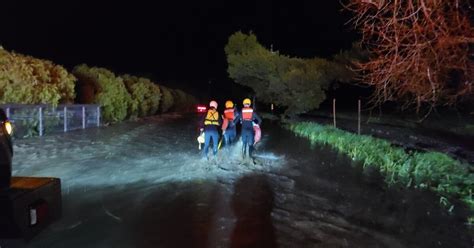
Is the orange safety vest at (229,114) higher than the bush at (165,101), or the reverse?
the bush at (165,101)

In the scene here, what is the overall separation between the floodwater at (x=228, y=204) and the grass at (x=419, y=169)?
0.59 metres

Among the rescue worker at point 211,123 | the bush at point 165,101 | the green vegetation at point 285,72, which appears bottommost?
the rescue worker at point 211,123

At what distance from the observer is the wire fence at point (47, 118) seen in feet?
57.0

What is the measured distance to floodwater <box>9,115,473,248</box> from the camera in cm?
672

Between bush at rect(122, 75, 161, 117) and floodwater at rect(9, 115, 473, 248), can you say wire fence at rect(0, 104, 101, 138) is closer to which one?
floodwater at rect(9, 115, 473, 248)

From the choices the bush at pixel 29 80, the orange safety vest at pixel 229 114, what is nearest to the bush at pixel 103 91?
the bush at pixel 29 80

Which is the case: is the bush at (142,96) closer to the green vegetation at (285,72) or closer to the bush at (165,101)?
the bush at (165,101)

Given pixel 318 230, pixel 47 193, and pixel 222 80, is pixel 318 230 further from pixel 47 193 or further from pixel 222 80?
pixel 222 80

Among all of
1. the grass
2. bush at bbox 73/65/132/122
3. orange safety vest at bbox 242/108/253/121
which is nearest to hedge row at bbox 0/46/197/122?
bush at bbox 73/65/132/122

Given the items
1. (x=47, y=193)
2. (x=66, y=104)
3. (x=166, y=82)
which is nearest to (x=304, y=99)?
(x=66, y=104)

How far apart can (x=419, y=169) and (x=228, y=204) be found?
648cm

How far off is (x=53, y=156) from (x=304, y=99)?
1916 cm

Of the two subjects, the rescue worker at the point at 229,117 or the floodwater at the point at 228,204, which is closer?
the floodwater at the point at 228,204

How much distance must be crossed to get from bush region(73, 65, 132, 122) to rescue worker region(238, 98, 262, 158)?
14.0m
